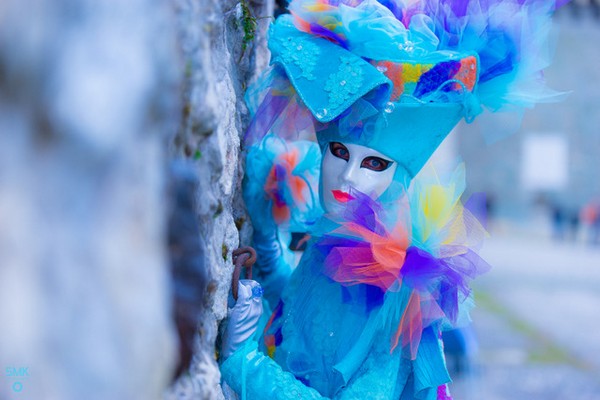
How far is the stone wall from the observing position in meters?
0.74

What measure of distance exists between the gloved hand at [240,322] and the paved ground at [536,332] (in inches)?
57.1

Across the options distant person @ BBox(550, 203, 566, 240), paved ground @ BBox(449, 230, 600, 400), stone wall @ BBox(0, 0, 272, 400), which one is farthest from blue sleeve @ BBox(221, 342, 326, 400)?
distant person @ BBox(550, 203, 566, 240)

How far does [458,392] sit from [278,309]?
1882 mm

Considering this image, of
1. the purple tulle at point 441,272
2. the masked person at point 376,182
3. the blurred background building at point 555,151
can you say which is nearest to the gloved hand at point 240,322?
the masked person at point 376,182

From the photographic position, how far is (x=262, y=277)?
1.80 m

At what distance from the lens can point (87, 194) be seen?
0.79 metres

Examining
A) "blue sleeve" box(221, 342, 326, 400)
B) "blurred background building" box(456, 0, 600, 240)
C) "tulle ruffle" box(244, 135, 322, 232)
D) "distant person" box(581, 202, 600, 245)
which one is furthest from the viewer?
"blurred background building" box(456, 0, 600, 240)

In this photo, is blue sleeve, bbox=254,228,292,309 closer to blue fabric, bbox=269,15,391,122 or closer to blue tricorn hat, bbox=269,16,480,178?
blue tricorn hat, bbox=269,16,480,178

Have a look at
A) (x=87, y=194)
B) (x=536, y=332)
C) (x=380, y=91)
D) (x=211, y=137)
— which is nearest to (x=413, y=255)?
(x=380, y=91)

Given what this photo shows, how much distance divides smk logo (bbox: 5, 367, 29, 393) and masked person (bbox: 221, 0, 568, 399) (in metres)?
0.64

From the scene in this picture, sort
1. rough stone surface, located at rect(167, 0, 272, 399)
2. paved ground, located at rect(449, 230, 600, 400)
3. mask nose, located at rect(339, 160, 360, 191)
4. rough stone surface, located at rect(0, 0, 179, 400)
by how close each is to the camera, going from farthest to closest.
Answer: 1. paved ground, located at rect(449, 230, 600, 400)
2. mask nose, located at rect(339, 160, 360, 191)
3. rough stone surface, located at rect(167, 0, 272, 399)
4. rough stone surface, located at rect(0, 0, 179, 400)

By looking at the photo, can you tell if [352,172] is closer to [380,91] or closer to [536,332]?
[380,91]

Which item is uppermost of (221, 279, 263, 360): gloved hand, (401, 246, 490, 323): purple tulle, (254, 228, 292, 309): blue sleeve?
(401, 246, 490, 323): purple tulle

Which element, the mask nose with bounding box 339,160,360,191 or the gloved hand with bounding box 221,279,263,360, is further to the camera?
the mask nose with bounding box 339,160,360,191
